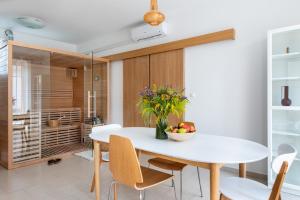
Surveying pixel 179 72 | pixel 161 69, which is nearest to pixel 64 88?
pixel 161 69

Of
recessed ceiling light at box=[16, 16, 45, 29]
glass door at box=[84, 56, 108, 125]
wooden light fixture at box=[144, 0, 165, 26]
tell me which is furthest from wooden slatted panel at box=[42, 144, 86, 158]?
→ wooden light fixture at box=[144, 0, 165, 26]

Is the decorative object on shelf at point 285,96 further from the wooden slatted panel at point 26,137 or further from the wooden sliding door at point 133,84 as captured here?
the wooden slatted panel at point 26,137

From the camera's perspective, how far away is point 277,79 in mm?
2516

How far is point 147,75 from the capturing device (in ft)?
13.8

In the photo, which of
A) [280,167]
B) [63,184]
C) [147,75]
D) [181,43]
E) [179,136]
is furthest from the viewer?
[147,75]

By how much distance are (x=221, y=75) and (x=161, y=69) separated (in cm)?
119

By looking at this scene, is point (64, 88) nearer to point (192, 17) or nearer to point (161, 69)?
point (161, 69)

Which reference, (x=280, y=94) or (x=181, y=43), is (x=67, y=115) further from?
(x=280, y=94)

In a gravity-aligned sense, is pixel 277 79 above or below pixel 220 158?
above

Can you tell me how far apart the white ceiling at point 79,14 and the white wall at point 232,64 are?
0.53 meters

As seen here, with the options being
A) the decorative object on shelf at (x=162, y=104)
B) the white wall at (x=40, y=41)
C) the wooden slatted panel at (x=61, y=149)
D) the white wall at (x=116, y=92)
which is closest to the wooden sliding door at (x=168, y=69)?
the white wall at (x=116, y=92)

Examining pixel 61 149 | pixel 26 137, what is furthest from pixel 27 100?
pixel 61 149

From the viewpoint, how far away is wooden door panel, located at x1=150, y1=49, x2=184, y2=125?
12.0 feet

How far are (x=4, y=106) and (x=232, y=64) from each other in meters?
3.68
